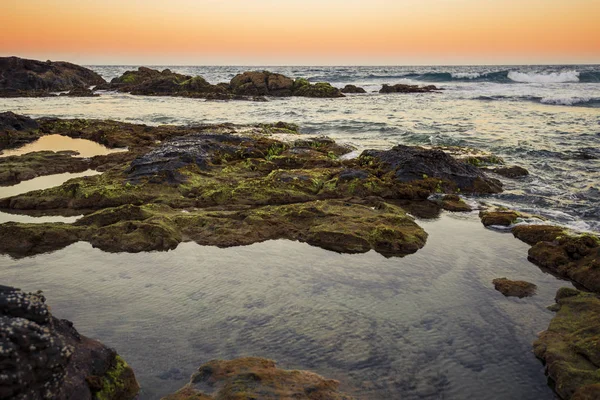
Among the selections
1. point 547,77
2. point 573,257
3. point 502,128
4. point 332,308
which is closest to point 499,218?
point 573,257

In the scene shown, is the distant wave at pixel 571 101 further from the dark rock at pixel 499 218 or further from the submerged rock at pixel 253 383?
the submerged rock at pixel 253 383

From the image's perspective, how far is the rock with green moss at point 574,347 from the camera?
15.8 ft

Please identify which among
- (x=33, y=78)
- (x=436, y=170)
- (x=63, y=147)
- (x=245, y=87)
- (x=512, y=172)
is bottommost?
(x=512, y=172)

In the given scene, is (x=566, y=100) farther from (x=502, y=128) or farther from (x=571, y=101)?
(x=502, y=128)

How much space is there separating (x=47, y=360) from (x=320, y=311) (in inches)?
144

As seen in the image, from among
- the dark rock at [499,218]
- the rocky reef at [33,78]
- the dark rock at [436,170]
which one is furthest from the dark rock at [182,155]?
the rocky reef at [33,78]

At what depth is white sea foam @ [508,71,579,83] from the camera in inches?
2788

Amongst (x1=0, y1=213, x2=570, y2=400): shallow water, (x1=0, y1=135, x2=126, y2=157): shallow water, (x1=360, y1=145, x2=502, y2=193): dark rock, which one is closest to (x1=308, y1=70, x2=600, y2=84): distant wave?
(x1=360, y1=145, x2=502, y2=193): dark rock

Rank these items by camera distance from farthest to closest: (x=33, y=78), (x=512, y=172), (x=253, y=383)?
(x=33, y=78), (x=512, y=172), (x=253, y=383)

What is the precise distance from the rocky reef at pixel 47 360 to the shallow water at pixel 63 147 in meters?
14.7

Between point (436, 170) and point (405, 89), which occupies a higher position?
point (405, 89)

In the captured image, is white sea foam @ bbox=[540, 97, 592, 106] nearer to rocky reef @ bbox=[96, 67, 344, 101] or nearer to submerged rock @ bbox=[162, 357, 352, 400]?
rocky reef @ bbox=[96, 67, 344, 101]

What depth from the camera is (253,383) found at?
4449 millimetres

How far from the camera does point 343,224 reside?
9.59 m
